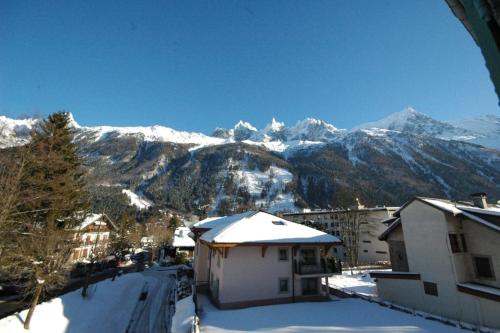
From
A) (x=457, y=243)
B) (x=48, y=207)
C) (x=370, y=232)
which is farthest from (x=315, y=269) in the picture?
(x=370, y=232)

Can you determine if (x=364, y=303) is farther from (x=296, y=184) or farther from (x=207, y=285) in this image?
(x=296, y=184)

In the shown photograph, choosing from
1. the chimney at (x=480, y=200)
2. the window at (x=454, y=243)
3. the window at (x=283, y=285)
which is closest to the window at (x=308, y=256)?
the window at (x=283, y=285)

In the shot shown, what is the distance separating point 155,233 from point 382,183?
15812 centimetres

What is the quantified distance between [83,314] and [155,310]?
252 inches

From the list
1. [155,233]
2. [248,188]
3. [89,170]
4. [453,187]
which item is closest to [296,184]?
[248,188]

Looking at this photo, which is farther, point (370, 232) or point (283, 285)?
point (370, 232)

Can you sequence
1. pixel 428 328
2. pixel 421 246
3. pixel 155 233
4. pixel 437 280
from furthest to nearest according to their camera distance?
1. pixel 155 233
2. pixel 421 246
3. pixel 437 280
4. pixel 428 328

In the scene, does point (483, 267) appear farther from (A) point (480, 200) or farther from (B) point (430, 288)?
(A) point (480, 200)

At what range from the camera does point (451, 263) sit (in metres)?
18.0

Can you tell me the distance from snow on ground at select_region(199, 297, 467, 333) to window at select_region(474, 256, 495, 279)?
6.09 m

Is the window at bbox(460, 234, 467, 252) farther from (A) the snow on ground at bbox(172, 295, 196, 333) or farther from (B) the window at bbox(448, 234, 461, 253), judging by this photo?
(A) the snow on ground at bbox(172, 295, 196, 333)

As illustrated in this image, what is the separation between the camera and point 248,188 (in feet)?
648

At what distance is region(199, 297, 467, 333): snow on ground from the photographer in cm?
1394

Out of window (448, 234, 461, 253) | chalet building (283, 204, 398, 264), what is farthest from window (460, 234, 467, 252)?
chalet building (283, 204, 398, 264)
